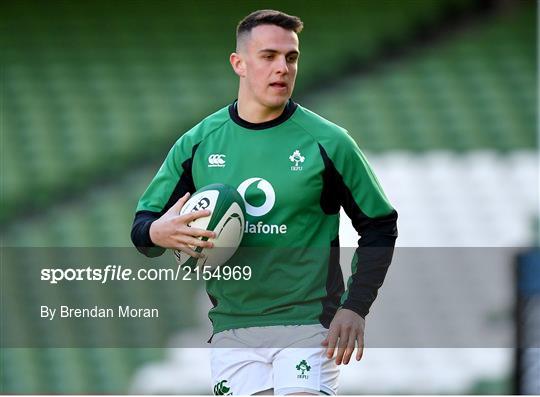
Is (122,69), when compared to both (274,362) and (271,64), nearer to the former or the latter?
(271,64)

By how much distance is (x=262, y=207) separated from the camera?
335 centimetres

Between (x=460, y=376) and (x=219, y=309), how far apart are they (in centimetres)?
349

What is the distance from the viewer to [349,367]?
21.3 feet

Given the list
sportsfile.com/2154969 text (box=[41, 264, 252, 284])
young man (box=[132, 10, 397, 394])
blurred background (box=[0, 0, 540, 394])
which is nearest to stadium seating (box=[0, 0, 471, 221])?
blurred background (box=[0, 0, 540, 394])

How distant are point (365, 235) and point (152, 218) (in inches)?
28.9

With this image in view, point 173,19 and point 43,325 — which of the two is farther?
point 173,19

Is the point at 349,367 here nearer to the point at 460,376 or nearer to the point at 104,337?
the point at 460,376

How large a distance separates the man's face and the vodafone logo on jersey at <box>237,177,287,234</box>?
0.28 metres

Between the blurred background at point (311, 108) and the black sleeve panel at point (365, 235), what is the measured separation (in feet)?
9.61

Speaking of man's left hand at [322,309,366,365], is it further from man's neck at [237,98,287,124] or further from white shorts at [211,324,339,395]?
man's neck at [237,98,287,124]

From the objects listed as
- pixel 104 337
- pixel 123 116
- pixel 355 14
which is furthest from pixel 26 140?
pixel 355 14

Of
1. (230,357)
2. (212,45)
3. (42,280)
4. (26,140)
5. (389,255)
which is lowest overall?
(230,357)

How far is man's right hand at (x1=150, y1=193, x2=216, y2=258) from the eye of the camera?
321 centimetres

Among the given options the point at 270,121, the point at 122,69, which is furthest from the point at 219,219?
the point at 122,69
